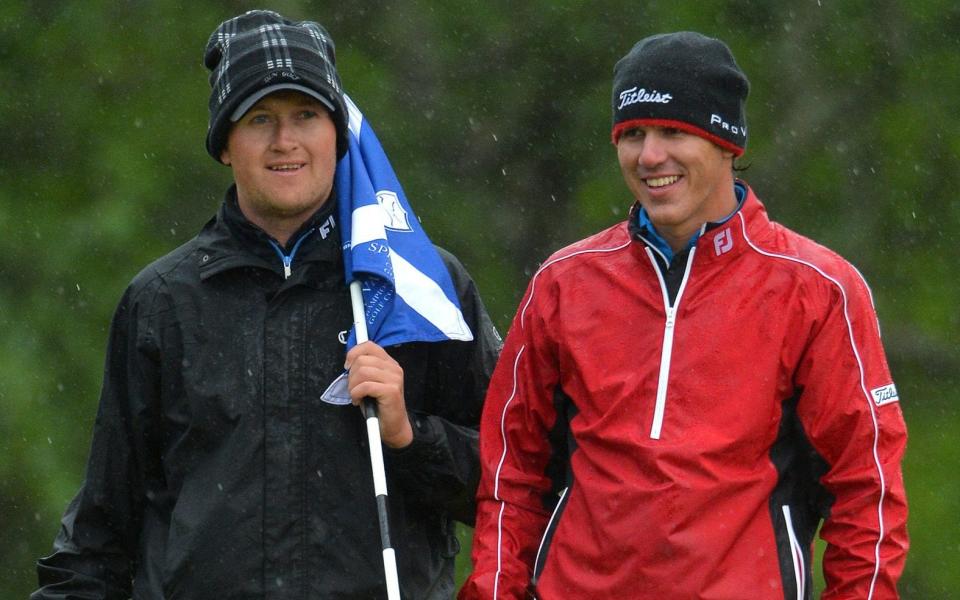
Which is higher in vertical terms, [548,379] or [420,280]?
[420,280]

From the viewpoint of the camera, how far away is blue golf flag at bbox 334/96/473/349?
169 inches

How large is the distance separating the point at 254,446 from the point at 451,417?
53 centimetres

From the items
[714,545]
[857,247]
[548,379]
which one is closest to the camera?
[714,545]

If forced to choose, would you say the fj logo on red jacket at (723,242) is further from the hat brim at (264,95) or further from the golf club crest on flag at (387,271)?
the hat brim at (264,95)

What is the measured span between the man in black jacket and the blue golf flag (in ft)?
0.18

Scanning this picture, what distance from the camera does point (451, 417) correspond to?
4453 millimetres

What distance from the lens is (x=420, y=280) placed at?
4.41 meters

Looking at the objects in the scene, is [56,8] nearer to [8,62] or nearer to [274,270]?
[8,62]

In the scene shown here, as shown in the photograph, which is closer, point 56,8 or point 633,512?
point 633,512

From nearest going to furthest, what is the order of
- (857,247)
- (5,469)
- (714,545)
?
1. (714,545)
2. (5,469)
3. (857,247)

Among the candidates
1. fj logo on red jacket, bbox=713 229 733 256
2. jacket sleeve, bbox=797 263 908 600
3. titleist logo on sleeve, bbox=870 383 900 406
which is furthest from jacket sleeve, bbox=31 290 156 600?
titleist logo on sleeve, bbox=870 383 900 406

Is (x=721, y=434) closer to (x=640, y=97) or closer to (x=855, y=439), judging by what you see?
(x=855, y=439)

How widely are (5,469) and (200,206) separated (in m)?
1.36

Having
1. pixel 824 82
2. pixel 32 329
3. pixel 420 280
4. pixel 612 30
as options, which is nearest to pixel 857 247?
pixel 824 82
